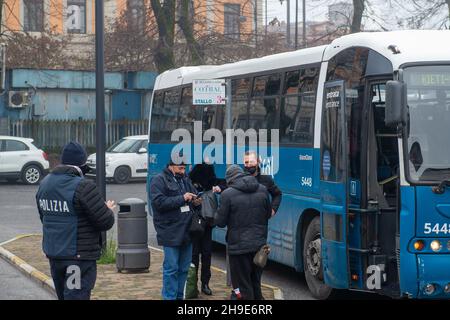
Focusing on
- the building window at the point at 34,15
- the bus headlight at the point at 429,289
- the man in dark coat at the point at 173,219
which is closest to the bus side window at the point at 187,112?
the man in dark coat at the point at 173,219

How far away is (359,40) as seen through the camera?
11.0m

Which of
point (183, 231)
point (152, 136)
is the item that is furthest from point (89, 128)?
point (183, 231)

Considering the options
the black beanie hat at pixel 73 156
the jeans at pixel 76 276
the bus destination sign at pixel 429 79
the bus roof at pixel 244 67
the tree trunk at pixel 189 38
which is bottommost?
the jeans at pixel 76 276

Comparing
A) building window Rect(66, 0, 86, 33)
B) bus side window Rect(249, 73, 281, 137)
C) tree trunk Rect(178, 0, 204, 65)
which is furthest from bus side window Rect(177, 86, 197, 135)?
building window Rect(66, 0, 86, 33)

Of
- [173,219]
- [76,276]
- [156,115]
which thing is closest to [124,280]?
[173,219]

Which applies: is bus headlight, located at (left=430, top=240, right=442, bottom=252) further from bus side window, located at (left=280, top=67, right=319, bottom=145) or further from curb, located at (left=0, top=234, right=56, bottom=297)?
curb, located at (left=0, top=234, right=56, bottom=297)

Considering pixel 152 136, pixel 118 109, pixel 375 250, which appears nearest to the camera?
pixel 375 250

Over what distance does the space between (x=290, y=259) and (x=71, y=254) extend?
5.22 m

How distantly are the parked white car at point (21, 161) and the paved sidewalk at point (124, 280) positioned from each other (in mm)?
16497

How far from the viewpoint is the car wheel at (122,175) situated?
33.3 m

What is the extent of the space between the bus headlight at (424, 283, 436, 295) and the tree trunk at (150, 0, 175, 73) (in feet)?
86.6

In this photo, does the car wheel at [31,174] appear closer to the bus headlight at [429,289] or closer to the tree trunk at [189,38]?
the tree trunk at [189,38]

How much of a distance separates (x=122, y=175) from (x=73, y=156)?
987 inches
